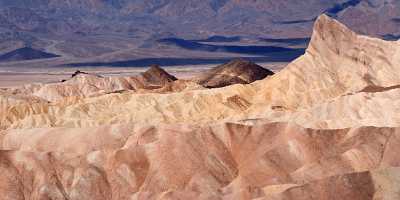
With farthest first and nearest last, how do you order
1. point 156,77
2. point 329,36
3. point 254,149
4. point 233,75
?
point 156,77 → point 233,75 → point 329,36 → point 254,149

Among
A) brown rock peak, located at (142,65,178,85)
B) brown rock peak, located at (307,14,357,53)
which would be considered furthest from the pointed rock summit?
brown rock peak, located at (307,14,357,53)

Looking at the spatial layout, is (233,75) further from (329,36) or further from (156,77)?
(329,36)

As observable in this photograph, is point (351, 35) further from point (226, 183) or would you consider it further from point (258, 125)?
point (226, 183)

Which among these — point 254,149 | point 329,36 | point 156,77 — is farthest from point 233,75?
point 254,149

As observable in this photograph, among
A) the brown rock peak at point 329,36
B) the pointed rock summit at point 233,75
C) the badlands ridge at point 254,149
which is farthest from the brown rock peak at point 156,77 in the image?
the brown rock peak at point 329,36

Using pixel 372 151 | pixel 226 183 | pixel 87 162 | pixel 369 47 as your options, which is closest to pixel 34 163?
pixel 87 162

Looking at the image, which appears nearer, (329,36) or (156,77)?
(329,36)

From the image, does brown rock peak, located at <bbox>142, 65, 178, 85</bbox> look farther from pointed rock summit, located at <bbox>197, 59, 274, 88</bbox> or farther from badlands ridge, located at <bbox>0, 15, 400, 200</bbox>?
badlands ridge, located at <bbox>0, 15, 400, 200</bbox>
